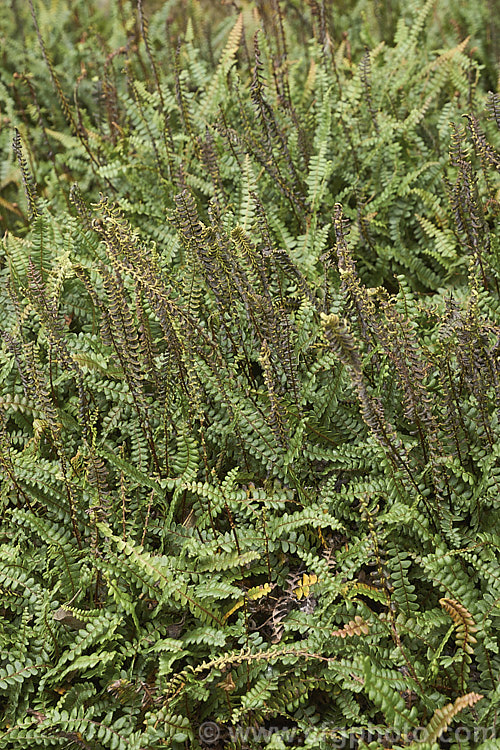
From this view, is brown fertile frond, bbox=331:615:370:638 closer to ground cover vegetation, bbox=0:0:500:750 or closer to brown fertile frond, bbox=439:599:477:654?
ground cover vegetation, bbox=0:0:500:750

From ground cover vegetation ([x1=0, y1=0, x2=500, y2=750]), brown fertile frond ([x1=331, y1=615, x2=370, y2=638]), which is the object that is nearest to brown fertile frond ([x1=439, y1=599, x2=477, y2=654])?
ground cover vegetation ([x1=0, y1=0, x2=500, y2=750])

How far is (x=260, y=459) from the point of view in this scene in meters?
2.80

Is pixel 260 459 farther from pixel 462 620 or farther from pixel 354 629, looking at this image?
pixel 462 620

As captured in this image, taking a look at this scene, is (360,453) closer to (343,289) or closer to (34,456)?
(343,289)

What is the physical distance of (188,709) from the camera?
226 cm

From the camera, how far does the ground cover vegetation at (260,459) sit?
2.23 m

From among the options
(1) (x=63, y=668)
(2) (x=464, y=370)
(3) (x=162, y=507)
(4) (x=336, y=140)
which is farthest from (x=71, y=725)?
(4) (x=336, y=140)

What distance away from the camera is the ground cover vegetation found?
87.7 inches

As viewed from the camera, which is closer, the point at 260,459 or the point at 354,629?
the point at 354,629

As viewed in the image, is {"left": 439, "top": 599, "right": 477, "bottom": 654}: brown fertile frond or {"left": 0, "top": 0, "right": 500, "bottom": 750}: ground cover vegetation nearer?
{"left": 439, "top": 599, "right": 477, "bottom": 654}: brown fertile frond

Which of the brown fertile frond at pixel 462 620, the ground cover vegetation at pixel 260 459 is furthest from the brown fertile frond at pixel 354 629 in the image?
the brown fertile frond at pixel 462 620

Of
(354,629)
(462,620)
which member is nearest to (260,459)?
(354,629)

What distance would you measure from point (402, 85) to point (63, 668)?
3.52 meters

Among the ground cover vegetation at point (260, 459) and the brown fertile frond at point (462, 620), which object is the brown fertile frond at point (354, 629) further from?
the brown fertile frond at point (462, 620)
